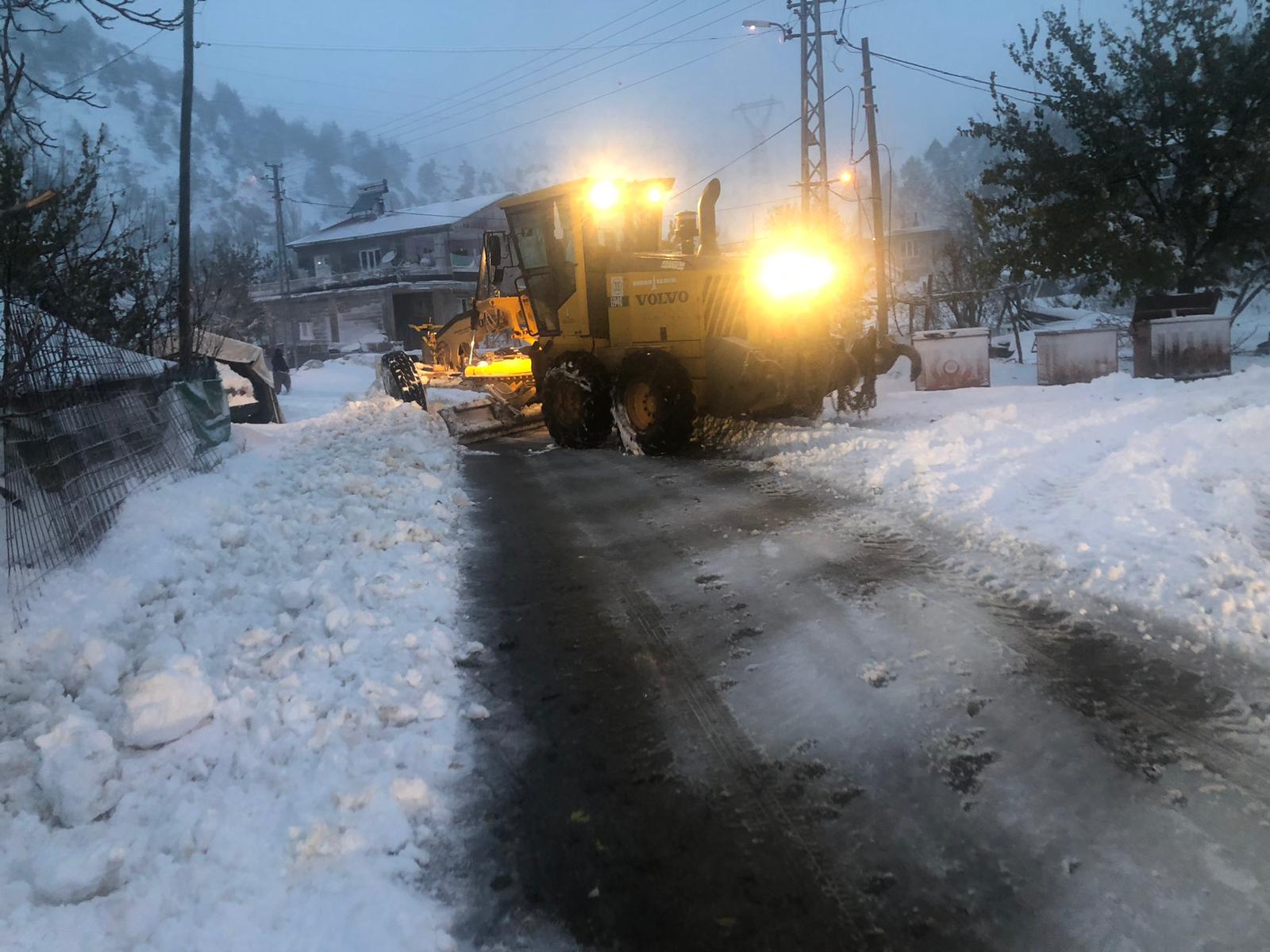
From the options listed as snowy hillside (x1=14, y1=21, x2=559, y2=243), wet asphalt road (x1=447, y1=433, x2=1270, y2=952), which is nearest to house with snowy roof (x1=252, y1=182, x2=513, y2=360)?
wet asphalt road (x1=447, y1=433, x2=1270, y2=952)

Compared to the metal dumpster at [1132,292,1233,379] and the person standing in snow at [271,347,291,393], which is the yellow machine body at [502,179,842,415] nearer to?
the metal dumpster at [1132,292,1233,379]

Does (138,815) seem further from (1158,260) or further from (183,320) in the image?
(1158,260)

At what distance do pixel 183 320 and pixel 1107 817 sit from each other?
51.2 ft

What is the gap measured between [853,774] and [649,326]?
9.08 metres

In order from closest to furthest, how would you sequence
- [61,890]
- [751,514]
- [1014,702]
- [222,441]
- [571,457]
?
[61,890]
[1014,702]
[751,514]
[571,457]
[222,441]

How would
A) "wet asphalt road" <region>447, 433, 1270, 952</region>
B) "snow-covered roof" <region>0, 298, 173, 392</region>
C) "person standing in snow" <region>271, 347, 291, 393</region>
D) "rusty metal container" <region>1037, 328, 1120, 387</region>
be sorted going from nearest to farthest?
"wet asphalt road" <region>447, 433, 1270, 952</region>
"snow-covered roof" <region>0, 298, 173, 392</region>
"rusty metal container" <region>1037, 328, 1120, 387</region>
"person standing in snow" <region>271, 347, 291, 393</region>

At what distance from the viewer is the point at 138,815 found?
329 cm

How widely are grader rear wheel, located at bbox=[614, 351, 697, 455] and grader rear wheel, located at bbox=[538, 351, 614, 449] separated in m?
0.61

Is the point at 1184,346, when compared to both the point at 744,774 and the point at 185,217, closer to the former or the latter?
the point at 744,774

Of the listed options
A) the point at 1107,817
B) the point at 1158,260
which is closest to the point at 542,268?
the point at 1107,817

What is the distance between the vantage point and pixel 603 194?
40.5ft

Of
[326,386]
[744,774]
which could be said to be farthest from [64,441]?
[326,386]

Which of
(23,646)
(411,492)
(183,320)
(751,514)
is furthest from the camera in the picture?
(183,320)

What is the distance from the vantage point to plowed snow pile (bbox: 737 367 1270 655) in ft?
16.9
